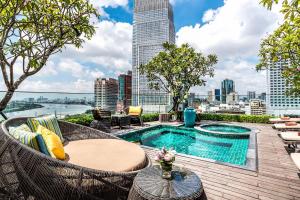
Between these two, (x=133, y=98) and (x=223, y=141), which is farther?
(x=133, y=98)

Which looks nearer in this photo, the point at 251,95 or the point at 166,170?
the point at 166,170

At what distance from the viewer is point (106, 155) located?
274 cm

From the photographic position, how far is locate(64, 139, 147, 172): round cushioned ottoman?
7.89 feet

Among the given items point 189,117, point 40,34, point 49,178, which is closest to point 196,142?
point 189,117

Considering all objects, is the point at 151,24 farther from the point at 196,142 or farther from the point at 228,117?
the point at 196,142

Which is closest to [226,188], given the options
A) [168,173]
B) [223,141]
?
[168,173]

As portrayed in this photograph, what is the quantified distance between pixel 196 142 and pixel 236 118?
4416 millimetres

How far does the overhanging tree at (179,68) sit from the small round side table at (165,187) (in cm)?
933

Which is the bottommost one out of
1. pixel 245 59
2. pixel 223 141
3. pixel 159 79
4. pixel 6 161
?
pixel 223 141

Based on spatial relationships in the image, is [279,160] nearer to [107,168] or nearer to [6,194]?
[107,168]

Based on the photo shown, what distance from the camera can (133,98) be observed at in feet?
38.1

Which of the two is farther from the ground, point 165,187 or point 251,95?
point 251,95

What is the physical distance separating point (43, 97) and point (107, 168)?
5.90 m

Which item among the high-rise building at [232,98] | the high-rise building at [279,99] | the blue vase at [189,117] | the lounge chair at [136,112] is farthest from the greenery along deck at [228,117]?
the high-rise building at [232,98]
